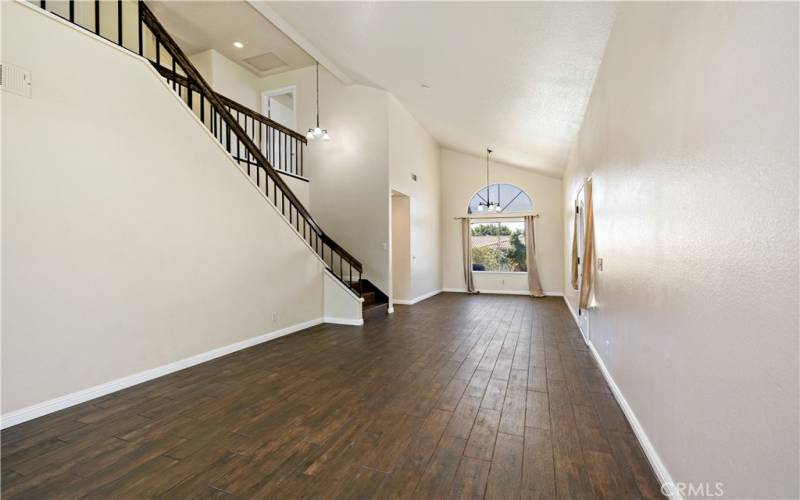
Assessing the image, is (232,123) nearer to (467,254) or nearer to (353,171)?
(353,171)

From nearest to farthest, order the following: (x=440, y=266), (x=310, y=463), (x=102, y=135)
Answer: (x=310, y=463) → (x=102, y=135) → (x=440, y=266)

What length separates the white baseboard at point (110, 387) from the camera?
2.45m

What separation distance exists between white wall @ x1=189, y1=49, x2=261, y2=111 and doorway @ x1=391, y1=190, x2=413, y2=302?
3852mm

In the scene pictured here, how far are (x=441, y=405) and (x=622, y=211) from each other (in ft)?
6.67

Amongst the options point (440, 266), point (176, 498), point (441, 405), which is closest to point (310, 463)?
point (176, 498)

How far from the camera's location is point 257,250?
4488 millimetres

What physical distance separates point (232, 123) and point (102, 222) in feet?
7.01

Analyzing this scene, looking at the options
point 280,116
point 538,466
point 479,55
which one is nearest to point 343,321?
point 538,466

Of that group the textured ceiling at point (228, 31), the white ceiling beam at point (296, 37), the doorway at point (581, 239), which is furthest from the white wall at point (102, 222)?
the doorway at point (581, 239)

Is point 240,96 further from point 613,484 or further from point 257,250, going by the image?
point 613,484

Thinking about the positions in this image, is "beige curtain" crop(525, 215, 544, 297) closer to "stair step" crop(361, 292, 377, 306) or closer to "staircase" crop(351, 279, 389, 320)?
"staircase" crop(351, 279, 389, 320)

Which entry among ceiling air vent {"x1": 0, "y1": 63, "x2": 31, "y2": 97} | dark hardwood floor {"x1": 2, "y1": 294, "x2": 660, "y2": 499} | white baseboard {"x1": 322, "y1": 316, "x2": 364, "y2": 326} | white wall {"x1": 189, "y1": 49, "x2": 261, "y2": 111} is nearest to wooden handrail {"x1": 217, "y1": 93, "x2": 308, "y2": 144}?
white wall {"x1": 189, "y1": 49, "x2": 261, "y2": 111}

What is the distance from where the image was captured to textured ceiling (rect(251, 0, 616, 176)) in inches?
122

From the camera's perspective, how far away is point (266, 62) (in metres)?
7.17
